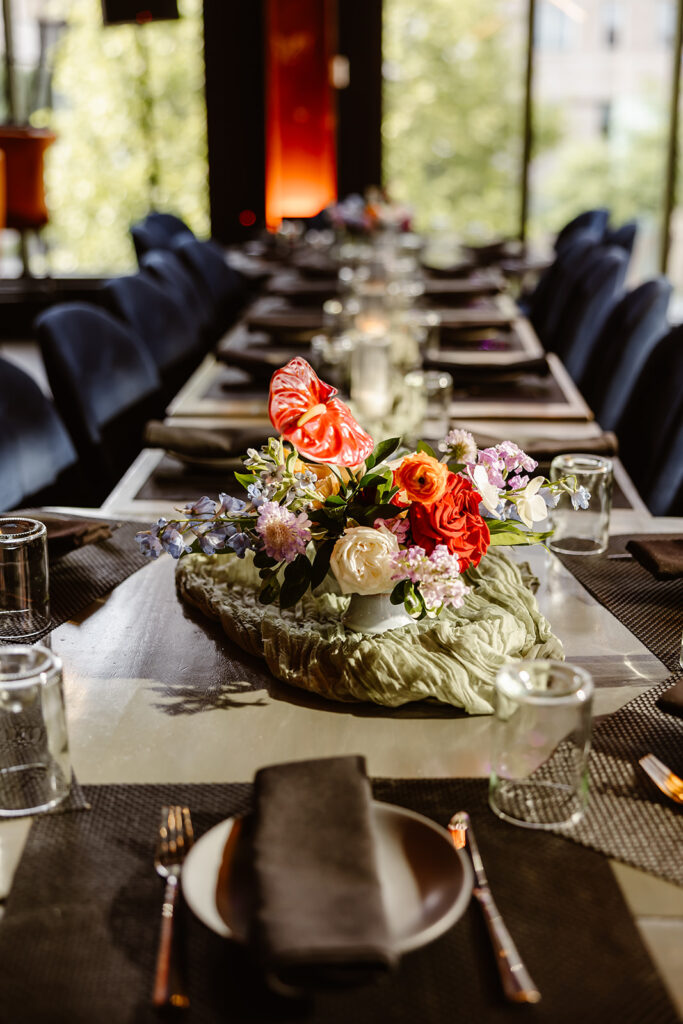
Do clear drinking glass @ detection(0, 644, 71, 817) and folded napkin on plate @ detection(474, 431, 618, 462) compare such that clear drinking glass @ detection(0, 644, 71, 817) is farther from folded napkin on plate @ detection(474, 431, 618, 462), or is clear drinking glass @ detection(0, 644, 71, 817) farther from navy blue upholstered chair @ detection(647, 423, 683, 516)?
navy blue upholstered chair @ detection(647, 423, 683, 516)

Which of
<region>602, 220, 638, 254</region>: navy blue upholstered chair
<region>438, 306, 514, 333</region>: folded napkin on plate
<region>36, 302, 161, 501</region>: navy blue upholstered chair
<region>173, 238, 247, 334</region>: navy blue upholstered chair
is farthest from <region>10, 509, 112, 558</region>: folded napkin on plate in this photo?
<region>602, 220, 638, 254</region>: navy blue upholstered chair

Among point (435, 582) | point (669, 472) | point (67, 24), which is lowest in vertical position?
point (669, 472)

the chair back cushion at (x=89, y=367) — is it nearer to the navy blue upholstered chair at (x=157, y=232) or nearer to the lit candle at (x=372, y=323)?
the lit candle at (x=372, y=323)

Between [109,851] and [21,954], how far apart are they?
0.47 ft

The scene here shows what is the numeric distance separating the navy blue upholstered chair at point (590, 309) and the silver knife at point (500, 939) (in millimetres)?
3197

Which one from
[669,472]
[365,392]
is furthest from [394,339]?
[669,472]

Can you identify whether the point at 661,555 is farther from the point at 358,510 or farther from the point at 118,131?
the point at 118,131

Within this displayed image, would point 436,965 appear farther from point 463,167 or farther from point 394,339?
point 463,167

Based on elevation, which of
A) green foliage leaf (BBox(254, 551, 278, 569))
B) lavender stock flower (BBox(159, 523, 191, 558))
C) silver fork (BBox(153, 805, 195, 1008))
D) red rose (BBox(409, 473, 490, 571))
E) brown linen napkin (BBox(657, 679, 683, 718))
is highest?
red rose (BBox(409, 473, 490, 571))

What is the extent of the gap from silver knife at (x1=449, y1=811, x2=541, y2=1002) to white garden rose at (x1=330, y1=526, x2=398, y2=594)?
1.03 feet

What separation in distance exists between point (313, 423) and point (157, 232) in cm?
576

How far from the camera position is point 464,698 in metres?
1.26

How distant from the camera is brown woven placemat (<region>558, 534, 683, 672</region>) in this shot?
1.45m

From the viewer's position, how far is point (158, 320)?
3.99 meters
